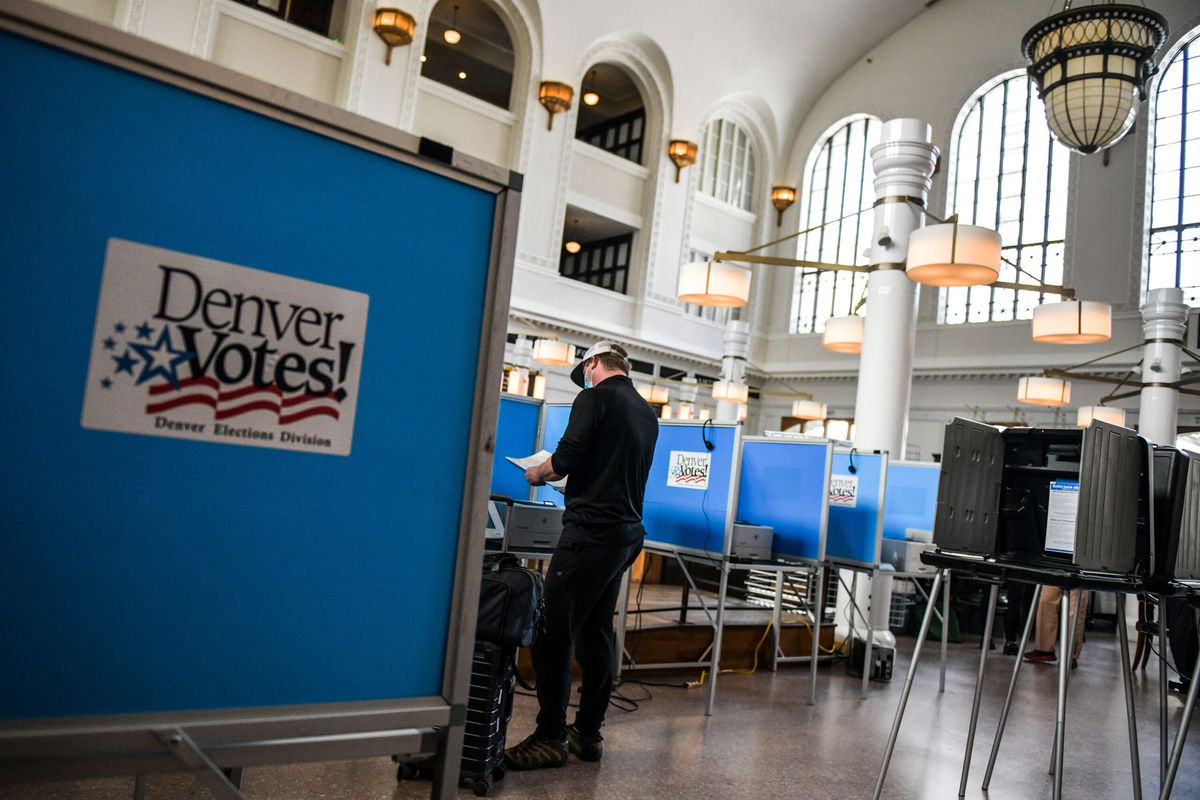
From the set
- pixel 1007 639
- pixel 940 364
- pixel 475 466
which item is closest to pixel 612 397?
pixel 475 466

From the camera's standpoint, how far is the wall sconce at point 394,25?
11.6 metres

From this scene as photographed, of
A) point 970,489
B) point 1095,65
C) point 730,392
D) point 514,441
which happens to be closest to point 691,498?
point 514,441

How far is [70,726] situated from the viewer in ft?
3.30

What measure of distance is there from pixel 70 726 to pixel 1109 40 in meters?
6.71

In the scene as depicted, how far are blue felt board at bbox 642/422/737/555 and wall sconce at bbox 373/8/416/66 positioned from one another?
29.7ft

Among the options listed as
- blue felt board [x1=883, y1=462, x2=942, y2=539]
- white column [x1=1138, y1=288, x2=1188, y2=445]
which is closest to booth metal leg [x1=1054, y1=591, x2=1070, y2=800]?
blue felt board [x1=883, y1=462, x2=942, y2=539]

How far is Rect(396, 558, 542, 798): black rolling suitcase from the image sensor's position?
106 inches

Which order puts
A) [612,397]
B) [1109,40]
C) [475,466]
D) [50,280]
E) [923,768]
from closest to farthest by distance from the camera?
[50,280] → [475,466] → [612,397] → [923,768] → [1109,40]

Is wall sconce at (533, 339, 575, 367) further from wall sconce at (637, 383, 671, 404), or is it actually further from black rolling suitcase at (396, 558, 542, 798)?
black rolling suitcase at (396, 558, 542, 798)

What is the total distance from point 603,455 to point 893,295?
4.14m

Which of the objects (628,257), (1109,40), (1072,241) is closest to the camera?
(1109,40)

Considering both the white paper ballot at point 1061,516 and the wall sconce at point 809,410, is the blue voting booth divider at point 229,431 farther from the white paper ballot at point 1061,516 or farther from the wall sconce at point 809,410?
the wall sconce at point 809,410

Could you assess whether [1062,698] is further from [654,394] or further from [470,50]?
[470,50]

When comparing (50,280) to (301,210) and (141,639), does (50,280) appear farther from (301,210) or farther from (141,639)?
(141,639)
